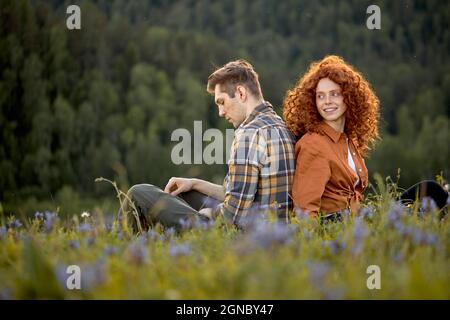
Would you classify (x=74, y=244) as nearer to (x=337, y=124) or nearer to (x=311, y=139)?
(x=311, y=139)

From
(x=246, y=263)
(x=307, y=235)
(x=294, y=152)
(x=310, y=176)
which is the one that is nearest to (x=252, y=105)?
(x=294, y=152)

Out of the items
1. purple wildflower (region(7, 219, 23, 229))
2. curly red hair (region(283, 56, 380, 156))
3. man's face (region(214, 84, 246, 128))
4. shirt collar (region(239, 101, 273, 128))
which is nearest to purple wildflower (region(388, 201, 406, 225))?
curly red hair (region(283, 56, 380, 156))

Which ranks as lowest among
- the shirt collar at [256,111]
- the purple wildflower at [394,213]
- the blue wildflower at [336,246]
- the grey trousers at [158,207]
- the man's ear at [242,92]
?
the grey trousers at [158,207]

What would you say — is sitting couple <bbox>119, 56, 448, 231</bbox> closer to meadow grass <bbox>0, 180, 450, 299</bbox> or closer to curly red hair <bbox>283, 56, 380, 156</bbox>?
curly red hair <bbox>283, 56, 380, 156</bbox>

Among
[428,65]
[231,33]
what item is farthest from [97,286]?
[231,33]

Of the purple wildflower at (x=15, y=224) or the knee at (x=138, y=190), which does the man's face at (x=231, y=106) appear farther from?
the purple wildflower at (x=15, y=224)

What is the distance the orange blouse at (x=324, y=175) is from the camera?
4227mm

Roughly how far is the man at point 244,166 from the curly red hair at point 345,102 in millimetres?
144

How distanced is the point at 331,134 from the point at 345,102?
0.28 metres

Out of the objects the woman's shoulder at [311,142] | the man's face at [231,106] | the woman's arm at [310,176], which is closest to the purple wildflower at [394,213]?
the woman's arm at [310,176]

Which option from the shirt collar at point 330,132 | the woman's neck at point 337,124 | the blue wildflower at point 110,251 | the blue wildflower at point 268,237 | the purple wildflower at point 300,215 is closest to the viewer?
the blue wildflower at point 268,237

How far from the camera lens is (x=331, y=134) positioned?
14.8ft

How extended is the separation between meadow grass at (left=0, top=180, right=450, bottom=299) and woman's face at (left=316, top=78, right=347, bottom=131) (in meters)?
0.97
